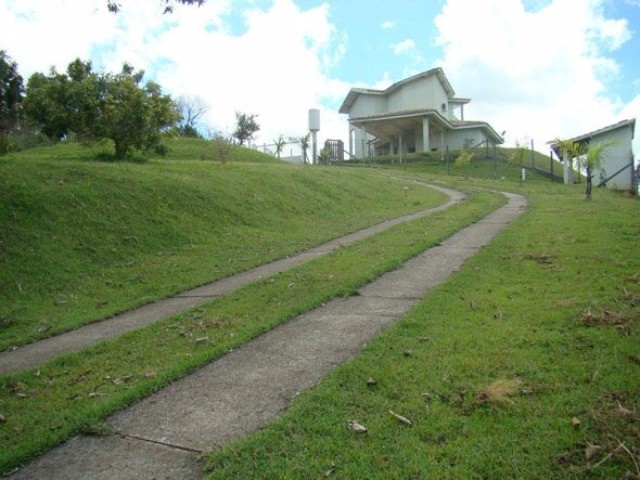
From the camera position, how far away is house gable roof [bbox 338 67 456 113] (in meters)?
44.1

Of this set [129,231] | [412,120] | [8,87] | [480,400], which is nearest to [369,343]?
[480,400]

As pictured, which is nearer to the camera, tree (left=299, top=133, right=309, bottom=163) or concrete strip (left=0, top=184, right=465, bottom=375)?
concrete strip (left=0, top=184, right=465, bottom=375)

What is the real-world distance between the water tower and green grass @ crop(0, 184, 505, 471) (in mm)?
33695

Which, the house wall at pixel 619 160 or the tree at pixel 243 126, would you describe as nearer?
the house wall at pixel 619 160

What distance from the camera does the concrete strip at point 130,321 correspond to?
555 cm

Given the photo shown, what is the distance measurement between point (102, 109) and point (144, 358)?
56.3ft

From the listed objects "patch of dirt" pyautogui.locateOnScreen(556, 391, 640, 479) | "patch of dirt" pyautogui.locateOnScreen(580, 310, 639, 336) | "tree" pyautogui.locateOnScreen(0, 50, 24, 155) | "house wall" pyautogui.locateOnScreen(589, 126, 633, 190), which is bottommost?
"patch of dirt" pyautogui.locateOnScreen(556, 391, 640, 479)

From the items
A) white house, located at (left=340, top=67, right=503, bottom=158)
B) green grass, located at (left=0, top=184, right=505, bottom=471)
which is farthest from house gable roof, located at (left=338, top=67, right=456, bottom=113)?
green grass, located at (left=0, top=184, right=505, bottom=471)

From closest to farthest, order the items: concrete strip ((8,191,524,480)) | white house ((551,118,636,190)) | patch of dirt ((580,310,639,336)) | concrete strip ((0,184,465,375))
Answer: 1. concrete strip ((8,191,524,480))
2. patch of dirt ((580,310,639,336))
3. concrete strip ((0,184,465,375))
4. white house ((551,118,636,190))

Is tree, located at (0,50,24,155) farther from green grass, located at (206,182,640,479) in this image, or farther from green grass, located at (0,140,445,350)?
green grass, located at (206,182,640,479)

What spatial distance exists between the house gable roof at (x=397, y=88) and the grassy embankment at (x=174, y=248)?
26309 millimetres

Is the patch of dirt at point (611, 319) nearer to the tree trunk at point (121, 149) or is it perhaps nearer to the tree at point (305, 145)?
the tree trunk at point (121, 149)

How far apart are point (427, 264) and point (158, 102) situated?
1581 centimetres

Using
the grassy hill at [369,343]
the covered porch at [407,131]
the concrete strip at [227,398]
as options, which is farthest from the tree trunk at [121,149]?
the covered porch at [407,131]
